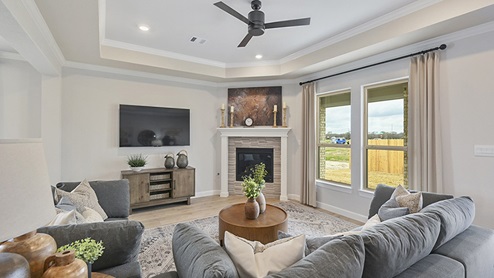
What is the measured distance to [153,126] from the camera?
485 centimetres

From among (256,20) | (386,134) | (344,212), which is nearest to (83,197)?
(256,20)

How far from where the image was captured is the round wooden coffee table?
8.36 feet

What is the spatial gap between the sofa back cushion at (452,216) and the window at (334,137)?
2515 mm

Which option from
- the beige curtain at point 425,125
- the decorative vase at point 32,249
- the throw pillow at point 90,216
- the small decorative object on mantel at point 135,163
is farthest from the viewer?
the small decorative object on mantel at point 135,163

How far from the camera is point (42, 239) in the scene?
993 millimetres

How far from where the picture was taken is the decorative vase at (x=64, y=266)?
922 millimetres

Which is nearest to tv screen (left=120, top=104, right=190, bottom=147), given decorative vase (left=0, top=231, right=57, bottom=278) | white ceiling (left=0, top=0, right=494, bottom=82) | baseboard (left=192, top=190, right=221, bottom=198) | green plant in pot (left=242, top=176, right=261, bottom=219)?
white ceiling (left=0, top=0, right=494, bottom=82)

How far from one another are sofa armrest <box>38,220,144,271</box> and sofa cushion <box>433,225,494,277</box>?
1984mm

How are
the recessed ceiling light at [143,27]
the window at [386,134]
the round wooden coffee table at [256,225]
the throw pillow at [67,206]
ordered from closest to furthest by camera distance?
the throw pillow at [67,206] < the round wooden coffee table at [256,225] < the recessed ceiling light at [143,27] < the window at [386,134]

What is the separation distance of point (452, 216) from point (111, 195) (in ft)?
10.9

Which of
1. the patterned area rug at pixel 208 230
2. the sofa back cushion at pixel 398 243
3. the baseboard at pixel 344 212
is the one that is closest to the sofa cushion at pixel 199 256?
the sofa back cushion at pixel 398 243

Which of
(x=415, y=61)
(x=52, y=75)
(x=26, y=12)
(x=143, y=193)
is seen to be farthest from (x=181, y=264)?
(x=52, y=75)

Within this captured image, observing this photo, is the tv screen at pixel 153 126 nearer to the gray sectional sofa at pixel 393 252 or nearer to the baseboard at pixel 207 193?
the baseboard at pixel 207 193

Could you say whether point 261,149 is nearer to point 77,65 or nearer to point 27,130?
point 77,65
